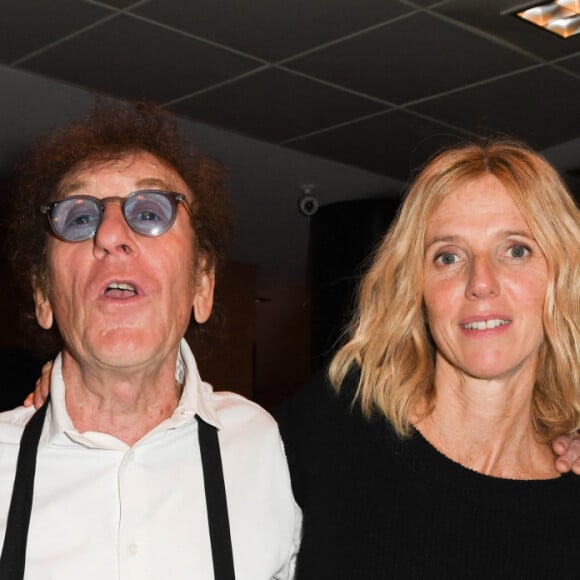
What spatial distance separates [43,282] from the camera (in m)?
2.27

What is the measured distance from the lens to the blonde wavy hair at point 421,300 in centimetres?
229

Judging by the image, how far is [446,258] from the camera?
2.32 metres

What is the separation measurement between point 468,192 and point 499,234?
0.42 ft

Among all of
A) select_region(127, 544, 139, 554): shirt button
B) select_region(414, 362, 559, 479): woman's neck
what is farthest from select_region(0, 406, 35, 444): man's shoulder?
select_region(414, 362, 559, 479): woman's neck

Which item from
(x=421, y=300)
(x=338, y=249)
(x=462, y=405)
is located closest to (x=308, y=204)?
(x=338, y=249)

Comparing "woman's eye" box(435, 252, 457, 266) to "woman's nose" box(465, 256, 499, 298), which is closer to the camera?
"woman's nose" box(465, 256, 499, 298)

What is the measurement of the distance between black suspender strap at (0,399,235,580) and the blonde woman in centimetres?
26

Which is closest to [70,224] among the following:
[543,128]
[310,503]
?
[310,503]

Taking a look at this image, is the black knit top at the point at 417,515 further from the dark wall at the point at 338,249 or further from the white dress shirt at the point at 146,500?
the dark wall at the point at 338,249

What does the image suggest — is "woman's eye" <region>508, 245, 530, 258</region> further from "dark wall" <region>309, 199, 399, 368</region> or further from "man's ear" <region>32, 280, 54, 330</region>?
"dark wall" <region>309, 199, 399, 368</region>

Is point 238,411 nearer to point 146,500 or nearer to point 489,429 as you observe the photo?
point 146,500

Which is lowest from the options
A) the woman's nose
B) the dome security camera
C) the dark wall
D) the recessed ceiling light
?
the woman's nose

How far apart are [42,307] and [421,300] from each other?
2.65 feet

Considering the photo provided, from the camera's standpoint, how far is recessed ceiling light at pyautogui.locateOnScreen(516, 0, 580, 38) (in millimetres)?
4781
